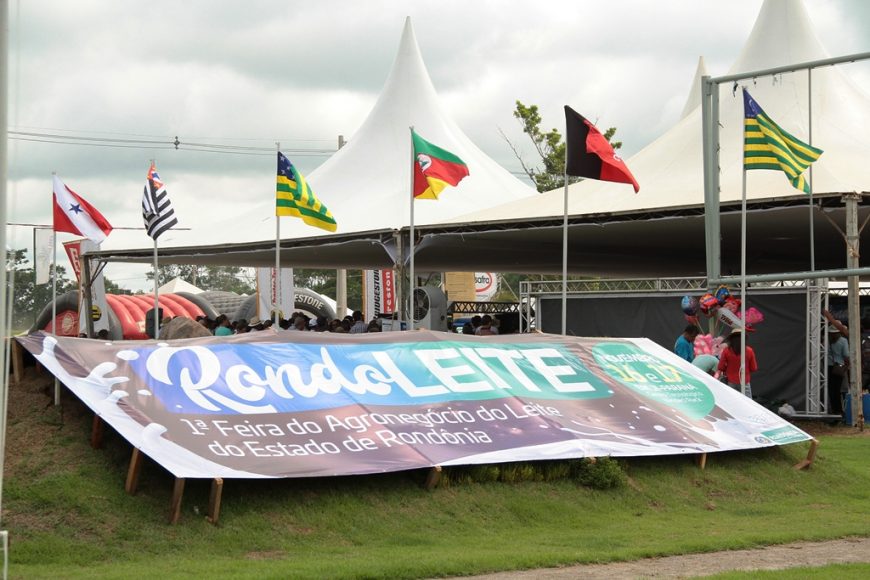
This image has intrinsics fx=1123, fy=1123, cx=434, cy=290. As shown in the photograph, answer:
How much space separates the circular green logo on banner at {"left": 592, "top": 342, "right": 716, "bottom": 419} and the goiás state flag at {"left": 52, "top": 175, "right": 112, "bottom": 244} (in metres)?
11.2

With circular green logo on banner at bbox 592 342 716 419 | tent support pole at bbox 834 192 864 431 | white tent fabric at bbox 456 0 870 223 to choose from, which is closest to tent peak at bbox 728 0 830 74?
white tent fabric at bbox 456 0 870 223

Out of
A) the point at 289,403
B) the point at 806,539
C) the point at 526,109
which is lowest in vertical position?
the point at 806,539

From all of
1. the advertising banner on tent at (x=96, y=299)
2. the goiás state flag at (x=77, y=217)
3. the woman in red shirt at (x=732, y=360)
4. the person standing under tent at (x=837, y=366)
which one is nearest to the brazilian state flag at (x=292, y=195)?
the goiás state flag at (x=77, y=217)

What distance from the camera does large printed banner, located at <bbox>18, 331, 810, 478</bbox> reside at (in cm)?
1005

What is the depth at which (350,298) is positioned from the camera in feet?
342

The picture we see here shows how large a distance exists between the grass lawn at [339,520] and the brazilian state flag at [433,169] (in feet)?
25.3

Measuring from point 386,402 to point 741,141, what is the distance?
47.5 ft

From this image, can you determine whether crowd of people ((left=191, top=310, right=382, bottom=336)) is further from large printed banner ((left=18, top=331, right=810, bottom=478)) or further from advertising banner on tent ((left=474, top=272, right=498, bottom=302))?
advertising banner on tent ((left=474, top=272, right=498, bottom=302))

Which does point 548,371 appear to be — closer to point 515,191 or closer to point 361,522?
point 361,522

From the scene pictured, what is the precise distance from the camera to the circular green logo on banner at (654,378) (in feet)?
45.8

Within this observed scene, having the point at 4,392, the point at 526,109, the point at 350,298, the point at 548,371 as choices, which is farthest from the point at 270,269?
the point at 350,298

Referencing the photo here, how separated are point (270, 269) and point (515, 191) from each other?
860 centimetres

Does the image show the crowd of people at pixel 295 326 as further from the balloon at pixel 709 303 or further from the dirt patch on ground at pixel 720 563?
the dirt patch on ground at pixel 720 563

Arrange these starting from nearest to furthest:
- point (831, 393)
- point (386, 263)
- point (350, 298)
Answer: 1. point (831, 393)
2. point (386, 263)
3. point (350, 298)
